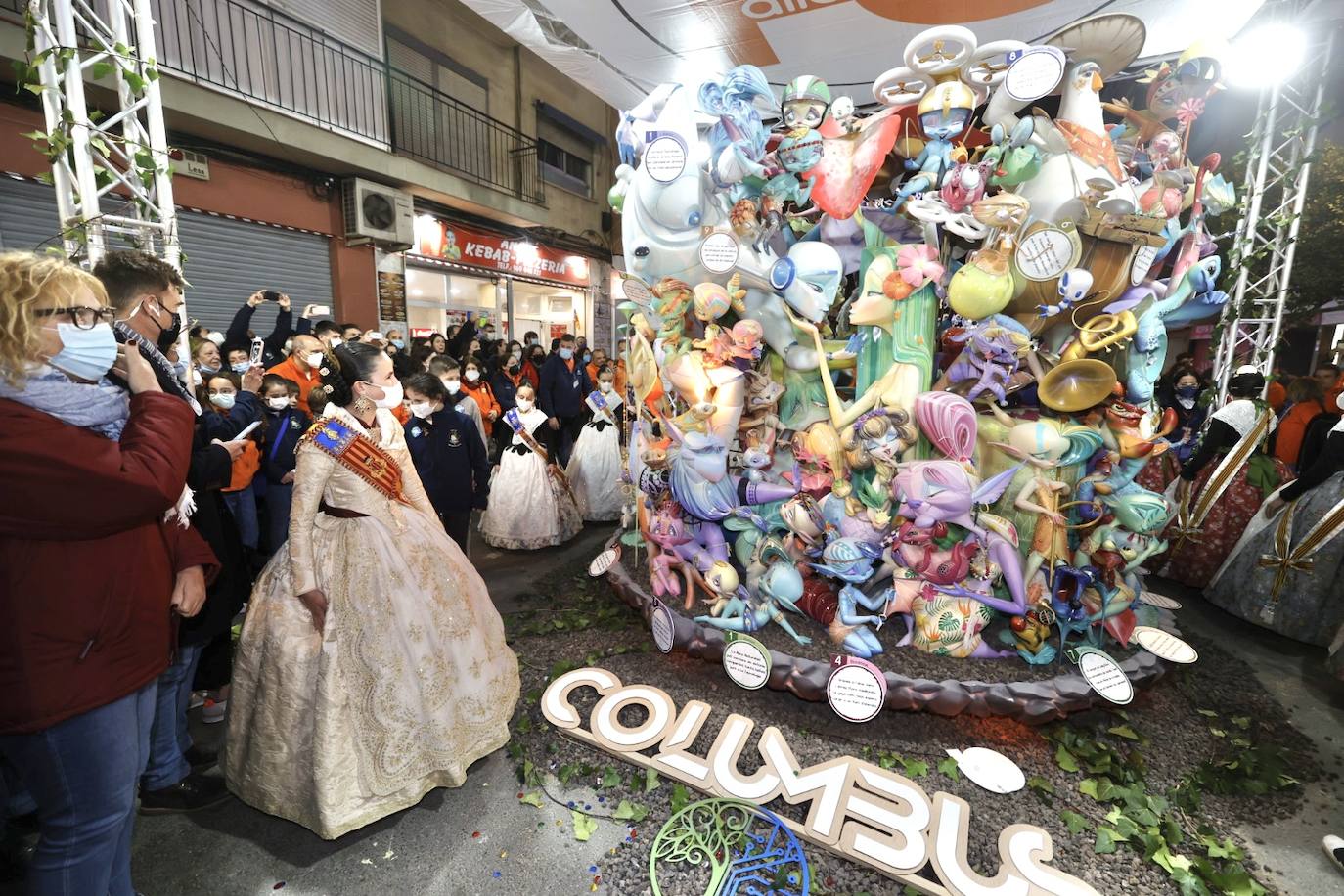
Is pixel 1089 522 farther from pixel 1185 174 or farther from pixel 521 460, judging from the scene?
pixel 521 460

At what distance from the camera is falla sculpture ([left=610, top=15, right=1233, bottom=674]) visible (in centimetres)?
295

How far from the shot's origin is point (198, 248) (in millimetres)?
6750

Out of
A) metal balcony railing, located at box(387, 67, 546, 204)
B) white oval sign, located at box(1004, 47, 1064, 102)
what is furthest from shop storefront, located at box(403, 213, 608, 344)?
white oval sign, located at box(1004, 47, 1064, 102)

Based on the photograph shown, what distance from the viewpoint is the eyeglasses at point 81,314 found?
135cm

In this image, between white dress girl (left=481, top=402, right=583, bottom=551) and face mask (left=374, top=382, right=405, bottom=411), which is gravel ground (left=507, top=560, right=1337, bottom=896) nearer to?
white dress girl (left=481, top=402, right=583, bottom=551)

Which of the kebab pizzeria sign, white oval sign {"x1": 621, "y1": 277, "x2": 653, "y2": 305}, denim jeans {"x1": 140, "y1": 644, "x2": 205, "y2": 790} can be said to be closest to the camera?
denim jeans {"x1": 140, "y1": 644, "x2": 205, "y2": 790}

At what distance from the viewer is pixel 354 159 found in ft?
25.4

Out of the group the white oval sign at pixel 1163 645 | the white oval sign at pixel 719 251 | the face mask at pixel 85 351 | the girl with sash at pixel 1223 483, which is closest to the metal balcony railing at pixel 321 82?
the face mask at pixel 85 351

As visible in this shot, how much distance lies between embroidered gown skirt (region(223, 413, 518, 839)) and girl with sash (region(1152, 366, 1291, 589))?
206 inches

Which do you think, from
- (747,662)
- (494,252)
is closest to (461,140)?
(494,252)

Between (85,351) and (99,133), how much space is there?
2.37 meters

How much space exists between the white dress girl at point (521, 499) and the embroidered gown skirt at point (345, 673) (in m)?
2.77

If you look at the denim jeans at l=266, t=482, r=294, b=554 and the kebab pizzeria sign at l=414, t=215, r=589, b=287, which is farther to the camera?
the kebab pizzeria sign at l=414, t=215, r=589, b=287

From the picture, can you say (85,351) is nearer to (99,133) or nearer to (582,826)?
(582,826)
